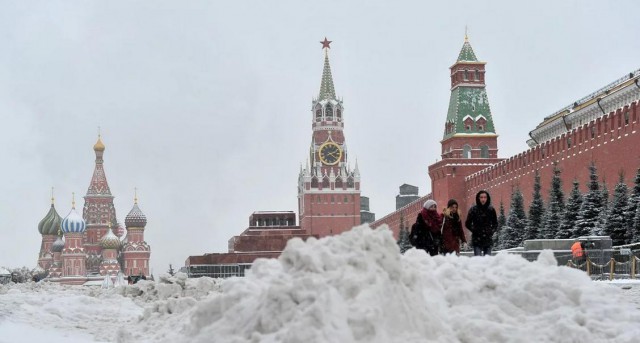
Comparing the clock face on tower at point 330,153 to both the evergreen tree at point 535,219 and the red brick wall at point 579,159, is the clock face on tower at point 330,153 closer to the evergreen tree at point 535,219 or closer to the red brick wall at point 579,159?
the red brick wall at point 579,159

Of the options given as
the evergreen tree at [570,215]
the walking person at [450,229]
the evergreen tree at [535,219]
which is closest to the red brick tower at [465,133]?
the evergreen tree at [535,219]

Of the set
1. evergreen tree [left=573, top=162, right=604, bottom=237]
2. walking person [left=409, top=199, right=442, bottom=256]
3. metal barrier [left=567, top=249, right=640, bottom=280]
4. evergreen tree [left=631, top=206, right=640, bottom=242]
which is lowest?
metal barrier [left=567, top=249, right=640, bottom=280]

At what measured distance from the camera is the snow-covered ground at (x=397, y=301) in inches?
236

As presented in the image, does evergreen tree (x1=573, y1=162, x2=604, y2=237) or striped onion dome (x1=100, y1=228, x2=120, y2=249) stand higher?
striped onion dome (x1=100, y1=228, x2=120, y2=249)

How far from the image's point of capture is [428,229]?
11094 mm

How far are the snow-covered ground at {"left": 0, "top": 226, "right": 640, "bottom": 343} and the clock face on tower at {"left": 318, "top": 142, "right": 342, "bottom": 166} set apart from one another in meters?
87.9

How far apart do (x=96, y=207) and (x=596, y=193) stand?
3527 inches

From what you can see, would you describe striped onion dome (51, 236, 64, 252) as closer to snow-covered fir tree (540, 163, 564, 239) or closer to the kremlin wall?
the kremlin wall

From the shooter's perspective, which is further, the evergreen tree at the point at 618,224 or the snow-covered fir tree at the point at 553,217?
the snow-covered fir tree at the point at 553,217

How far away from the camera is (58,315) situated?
12.6 meters

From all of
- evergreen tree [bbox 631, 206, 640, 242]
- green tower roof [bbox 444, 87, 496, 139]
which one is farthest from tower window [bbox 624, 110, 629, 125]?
green tower roof [bbox 444, 87, 496, 139]

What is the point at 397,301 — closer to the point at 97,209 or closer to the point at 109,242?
the point at 109,242

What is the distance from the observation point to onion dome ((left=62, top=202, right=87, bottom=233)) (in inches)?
4064

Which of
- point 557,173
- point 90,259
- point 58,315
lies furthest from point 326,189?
point 58,315
